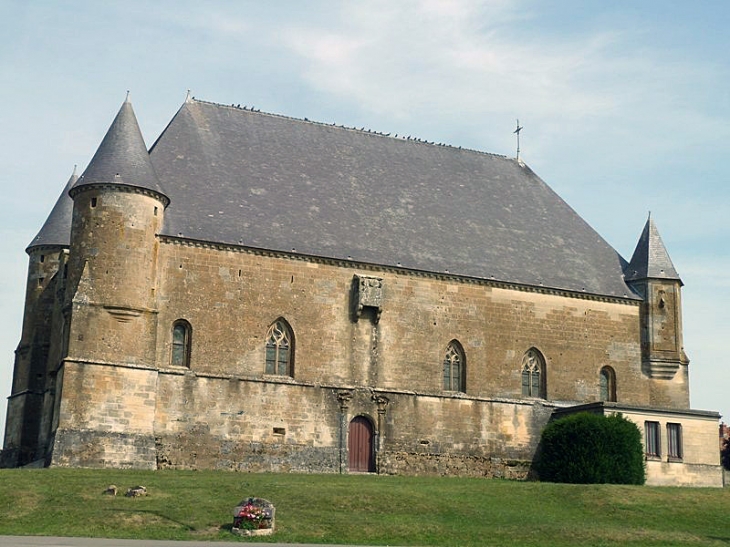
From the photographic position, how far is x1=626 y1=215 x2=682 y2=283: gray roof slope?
45875mm

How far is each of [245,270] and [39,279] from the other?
30.2ft

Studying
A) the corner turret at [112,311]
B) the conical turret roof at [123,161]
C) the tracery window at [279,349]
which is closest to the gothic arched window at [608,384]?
the tracery window at [279,349]

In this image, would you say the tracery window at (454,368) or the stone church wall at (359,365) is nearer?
the stone church wall at (359,365)

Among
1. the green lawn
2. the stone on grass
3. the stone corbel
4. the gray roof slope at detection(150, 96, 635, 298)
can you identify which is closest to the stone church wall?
the stone corbel

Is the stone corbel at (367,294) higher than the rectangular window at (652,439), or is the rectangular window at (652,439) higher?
the stone corbel at (367,294)

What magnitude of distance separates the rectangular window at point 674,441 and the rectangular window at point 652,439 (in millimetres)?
486

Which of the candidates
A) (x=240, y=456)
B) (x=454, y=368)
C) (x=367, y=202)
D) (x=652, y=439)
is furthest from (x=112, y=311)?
(x=652, y=439)

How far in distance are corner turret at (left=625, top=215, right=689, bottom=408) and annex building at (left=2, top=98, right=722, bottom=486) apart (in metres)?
0.10

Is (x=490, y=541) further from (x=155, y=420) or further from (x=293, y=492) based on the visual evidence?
(x=155, y=420)

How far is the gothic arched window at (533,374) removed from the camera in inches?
1694

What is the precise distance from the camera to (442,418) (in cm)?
4075

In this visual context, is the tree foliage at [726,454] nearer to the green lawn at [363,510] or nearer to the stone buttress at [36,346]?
the green lawn at [363,510]

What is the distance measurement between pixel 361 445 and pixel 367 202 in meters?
10.1

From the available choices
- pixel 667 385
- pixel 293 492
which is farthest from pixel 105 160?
pixel 667 385
